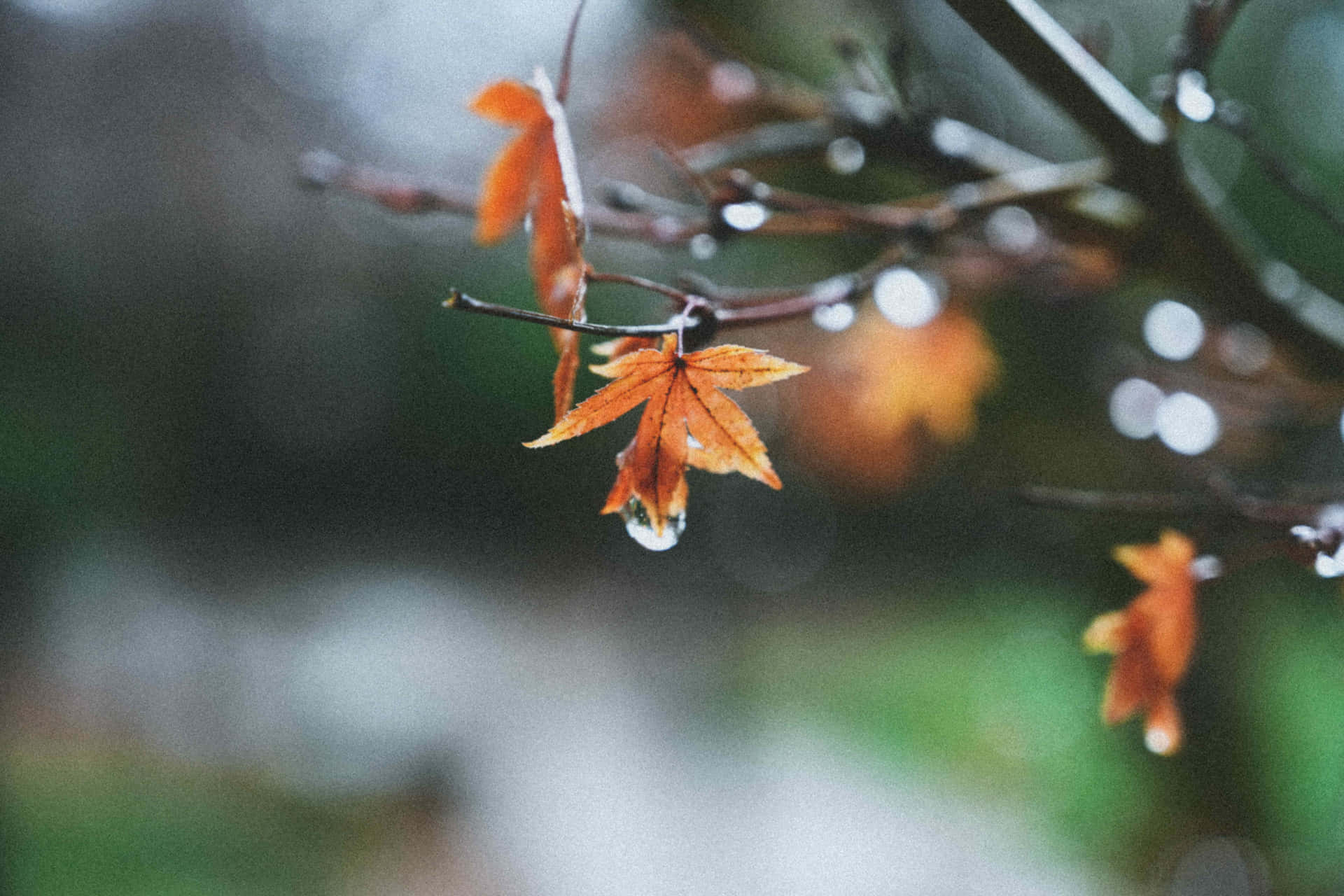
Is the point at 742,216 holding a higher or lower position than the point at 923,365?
lower

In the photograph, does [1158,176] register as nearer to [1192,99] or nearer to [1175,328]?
[1192,99]

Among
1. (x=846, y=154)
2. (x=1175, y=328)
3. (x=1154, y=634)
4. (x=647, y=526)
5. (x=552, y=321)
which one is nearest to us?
(x=552, y=321)

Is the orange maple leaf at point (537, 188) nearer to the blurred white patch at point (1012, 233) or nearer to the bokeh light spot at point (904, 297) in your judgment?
the bokeh light spot at point (904, 297)

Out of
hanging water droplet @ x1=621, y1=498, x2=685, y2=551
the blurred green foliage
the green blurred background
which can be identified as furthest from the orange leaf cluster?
the blurred green foliage

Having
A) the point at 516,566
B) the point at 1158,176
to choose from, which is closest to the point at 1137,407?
the point at 1158,176

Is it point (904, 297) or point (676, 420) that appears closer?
point (676, 420)

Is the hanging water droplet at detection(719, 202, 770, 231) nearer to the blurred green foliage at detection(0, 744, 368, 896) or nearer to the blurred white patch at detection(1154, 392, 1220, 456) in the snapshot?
the blurred white patch at detection(1154, 392, 1220, 456)
